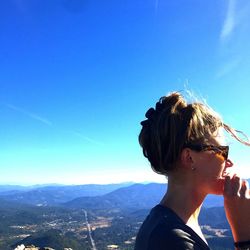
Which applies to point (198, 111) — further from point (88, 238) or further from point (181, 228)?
point (88, 238)

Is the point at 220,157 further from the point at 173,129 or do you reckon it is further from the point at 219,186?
the point at 173,129

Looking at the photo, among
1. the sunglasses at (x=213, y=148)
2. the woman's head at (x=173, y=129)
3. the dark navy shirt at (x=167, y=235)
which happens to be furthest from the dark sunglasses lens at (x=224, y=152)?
the dark navy shirt at (x=167, y=235)

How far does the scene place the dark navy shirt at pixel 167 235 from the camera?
214 centimetres

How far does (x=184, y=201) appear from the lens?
2.54 metres

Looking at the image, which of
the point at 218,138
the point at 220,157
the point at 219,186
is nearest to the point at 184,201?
the point at 219,186

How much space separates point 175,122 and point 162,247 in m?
0.80

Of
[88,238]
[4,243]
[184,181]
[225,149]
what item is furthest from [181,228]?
[88,238]

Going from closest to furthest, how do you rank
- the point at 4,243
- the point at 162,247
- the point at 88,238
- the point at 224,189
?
1. the point at 162,247
2. the point at 224,189
3. the point at 4,243
4. the point at 88,238

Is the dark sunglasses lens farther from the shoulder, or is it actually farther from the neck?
the shoulder

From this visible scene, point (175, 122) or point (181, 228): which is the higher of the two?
point (175, 122)

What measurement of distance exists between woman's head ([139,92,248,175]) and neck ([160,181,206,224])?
0.16 meters

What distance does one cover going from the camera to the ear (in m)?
2.51

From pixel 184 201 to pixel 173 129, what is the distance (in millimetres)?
480

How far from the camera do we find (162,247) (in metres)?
2.13
